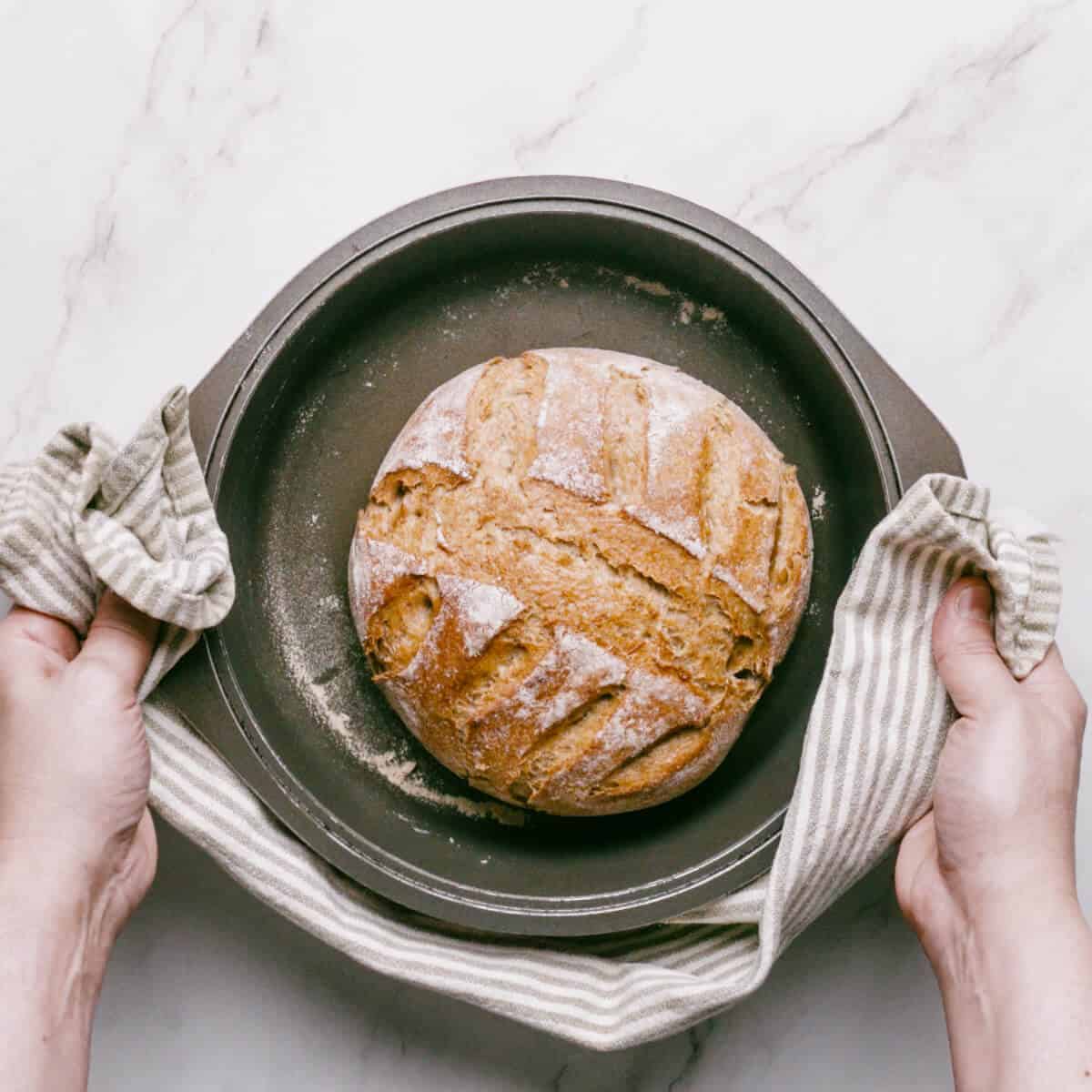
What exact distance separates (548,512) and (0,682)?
67 cm

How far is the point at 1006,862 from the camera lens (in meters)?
1.24

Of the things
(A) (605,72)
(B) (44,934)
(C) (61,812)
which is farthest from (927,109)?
(B) (44,934)

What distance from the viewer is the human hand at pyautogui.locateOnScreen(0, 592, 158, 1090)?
1210 millimetres

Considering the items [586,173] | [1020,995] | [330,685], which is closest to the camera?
[1020,995]

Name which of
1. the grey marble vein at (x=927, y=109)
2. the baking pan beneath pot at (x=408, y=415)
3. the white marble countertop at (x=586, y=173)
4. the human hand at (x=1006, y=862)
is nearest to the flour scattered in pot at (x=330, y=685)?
the baking pan beneath pot at (x=408, y=415)

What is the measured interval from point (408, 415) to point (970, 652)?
0.79 metres

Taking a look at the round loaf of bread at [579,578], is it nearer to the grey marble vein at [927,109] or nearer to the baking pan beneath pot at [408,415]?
the baking pan beneath pot at [408,415]

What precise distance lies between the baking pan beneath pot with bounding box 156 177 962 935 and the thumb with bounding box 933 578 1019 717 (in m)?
0.15

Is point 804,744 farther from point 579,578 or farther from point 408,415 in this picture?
point 408,415

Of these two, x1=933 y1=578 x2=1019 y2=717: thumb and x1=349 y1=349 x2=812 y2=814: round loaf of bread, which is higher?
x1=349 y1=349 x2=812 y2=814: round loaf of bread

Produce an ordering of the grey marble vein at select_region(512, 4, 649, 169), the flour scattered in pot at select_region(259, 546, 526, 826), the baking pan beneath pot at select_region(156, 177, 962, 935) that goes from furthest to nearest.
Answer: the grey marble vein at select_region(512, 4, 649, 169) → the flour scattered in pot at select_region(259, 546, 526, 826) → the baking pan beneath pot at select_region(156, 177, 962, 935)

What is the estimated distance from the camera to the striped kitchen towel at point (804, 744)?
1251mm

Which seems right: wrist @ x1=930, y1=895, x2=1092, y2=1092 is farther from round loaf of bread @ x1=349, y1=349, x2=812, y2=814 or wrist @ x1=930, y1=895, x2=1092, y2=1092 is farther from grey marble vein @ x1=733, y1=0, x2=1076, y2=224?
grey marble vein @ x1=733, y1=0, x2=1076, y2=224

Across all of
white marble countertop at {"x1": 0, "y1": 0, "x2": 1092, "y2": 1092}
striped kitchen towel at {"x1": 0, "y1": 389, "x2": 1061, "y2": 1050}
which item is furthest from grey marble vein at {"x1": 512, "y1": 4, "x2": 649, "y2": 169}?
striped kitchen towel at {"x1": 0, "y1": 389, "x2": 1061, "y2": 1050}
